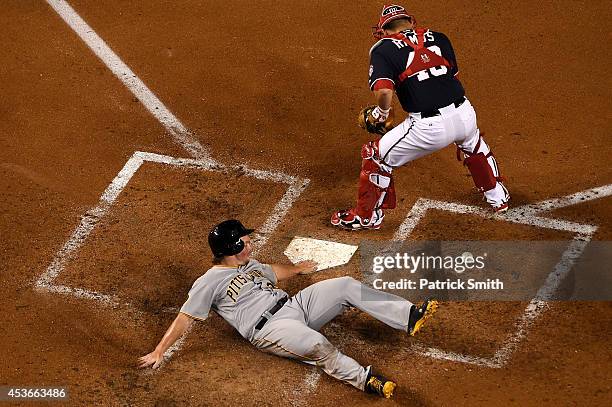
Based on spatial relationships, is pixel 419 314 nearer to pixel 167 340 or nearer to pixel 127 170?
pixel 167 340

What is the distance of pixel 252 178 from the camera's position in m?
10.6

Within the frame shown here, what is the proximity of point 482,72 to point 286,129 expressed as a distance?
2366 millimetres

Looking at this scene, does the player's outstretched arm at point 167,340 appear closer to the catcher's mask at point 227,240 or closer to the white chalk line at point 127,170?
the white chalk line at point 127,170

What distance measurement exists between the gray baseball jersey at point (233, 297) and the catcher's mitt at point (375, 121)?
6.11ft

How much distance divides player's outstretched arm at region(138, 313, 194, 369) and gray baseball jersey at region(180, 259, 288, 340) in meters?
0.07

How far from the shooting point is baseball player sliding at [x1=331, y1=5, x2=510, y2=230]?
30.8 feet

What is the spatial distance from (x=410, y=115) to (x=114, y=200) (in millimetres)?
2953

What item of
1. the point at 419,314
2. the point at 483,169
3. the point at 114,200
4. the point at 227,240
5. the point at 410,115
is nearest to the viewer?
the point at 419,314

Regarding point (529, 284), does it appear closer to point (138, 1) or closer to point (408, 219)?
point (408, 219)

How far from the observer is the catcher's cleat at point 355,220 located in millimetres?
9922

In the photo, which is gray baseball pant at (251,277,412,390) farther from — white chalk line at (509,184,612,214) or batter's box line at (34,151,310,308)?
white chalk line at (509,184,612,214)

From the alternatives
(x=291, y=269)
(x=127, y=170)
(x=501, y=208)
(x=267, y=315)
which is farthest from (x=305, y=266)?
(x=127, y=170)

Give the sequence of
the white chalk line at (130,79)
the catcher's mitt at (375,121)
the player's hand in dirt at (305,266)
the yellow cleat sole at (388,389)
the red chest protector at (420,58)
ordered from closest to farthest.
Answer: the yellow cleat sole at (388,389) < the player's hand in dirt at (305,266) < the red chest protector at (420,58) < the catcher's mitt at (375,121) < the white chalk line at (130,79)

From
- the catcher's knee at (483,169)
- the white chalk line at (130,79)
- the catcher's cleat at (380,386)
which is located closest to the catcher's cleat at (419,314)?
the catcher's cleat at (380,386)
